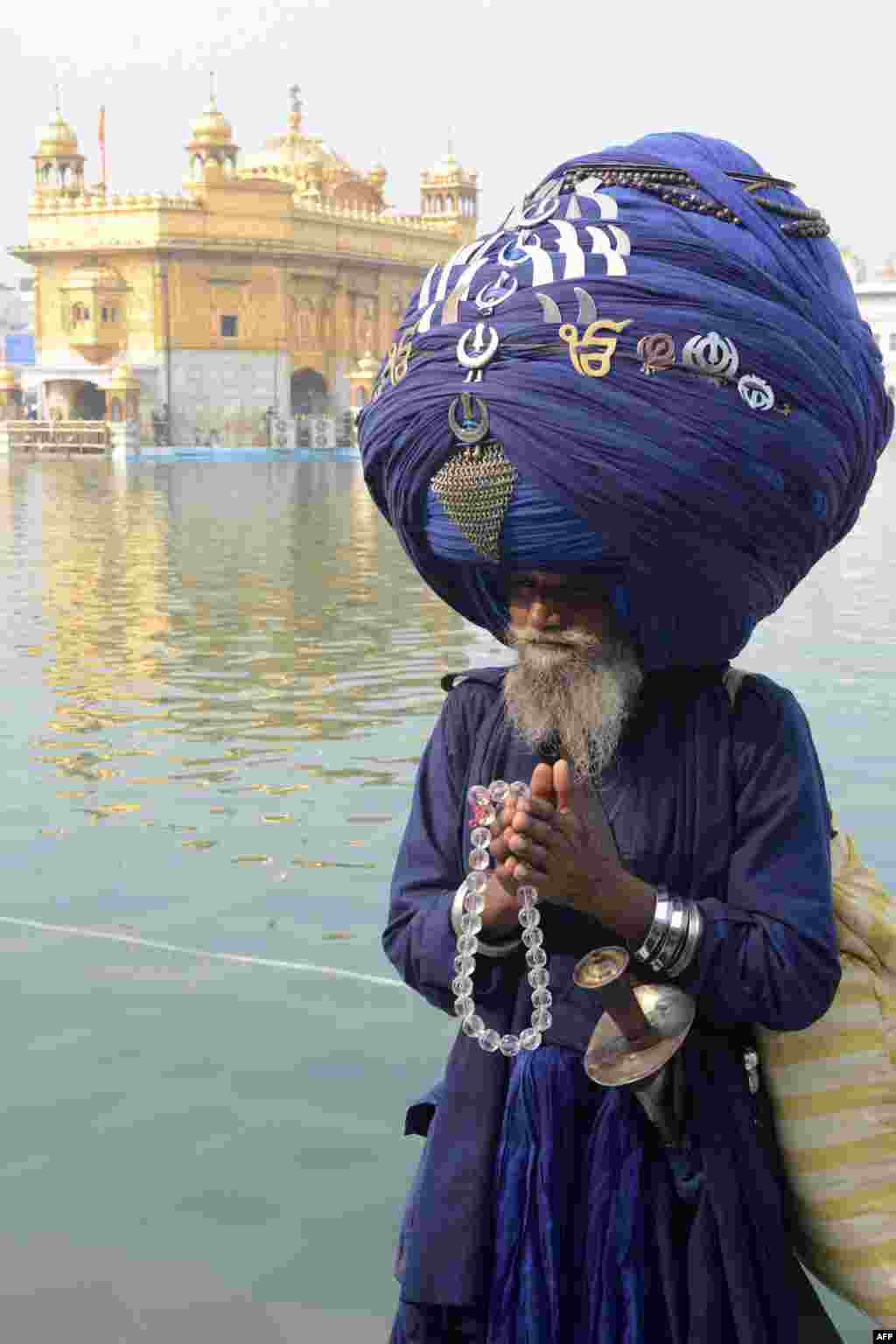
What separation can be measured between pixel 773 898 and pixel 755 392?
438mm

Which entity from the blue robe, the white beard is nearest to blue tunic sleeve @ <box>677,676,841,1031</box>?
the blue robe

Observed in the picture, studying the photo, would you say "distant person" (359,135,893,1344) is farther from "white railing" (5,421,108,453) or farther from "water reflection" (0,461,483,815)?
"white railing" (5,421,108,453)

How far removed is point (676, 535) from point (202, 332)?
51573 millimetres

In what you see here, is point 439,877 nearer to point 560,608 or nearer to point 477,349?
point 560,608

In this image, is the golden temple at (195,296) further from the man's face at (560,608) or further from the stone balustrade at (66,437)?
the man's face at (560,608)

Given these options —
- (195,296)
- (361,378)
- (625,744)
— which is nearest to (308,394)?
(361,378)

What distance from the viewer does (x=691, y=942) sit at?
5.33ft

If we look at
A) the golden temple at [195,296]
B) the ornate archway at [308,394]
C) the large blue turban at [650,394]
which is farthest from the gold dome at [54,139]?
the large blue turban at [650,394]

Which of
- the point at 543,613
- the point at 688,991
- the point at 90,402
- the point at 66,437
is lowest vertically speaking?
the point at 66,437

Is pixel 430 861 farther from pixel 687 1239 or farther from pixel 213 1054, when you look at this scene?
pixel 213 1054

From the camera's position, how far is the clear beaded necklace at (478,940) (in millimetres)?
1624

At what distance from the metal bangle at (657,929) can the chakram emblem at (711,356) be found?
0.45 metres

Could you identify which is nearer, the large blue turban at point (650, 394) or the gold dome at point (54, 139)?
the large blue turban at point (650, 394)

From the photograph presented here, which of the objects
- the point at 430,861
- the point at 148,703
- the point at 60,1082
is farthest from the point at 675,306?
the point at 148,703
